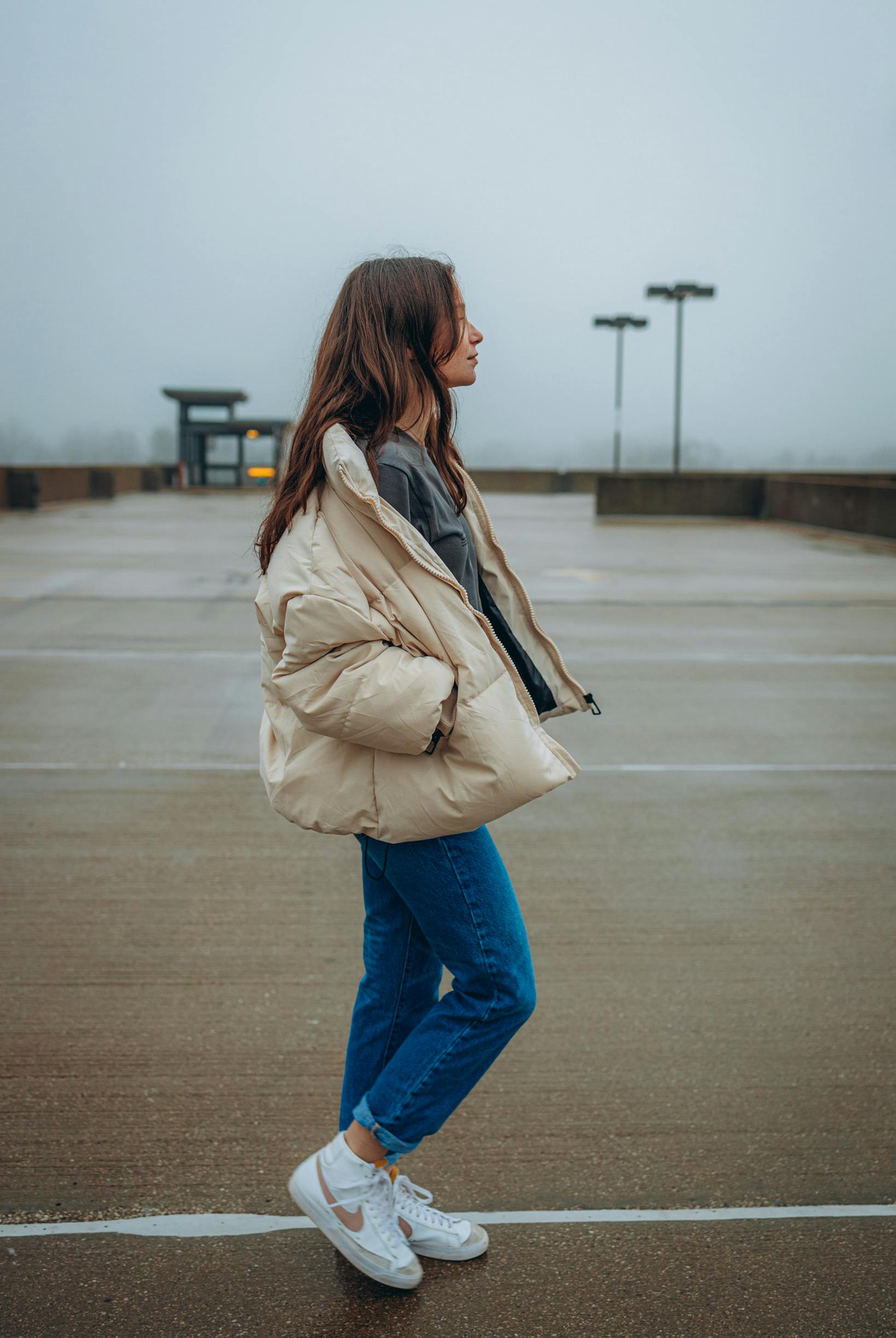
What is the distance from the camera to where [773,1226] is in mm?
2604

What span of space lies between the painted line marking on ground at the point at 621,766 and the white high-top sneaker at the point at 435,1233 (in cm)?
386

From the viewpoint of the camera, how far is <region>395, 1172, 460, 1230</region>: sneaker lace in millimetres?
2479

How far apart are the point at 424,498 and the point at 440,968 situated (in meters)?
0.93

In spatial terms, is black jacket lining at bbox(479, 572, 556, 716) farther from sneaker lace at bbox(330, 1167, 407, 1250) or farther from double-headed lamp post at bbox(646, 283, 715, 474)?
double-headed lamp post at bbox(646, 283, 715, 474)

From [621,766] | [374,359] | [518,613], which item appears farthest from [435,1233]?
[621,766]

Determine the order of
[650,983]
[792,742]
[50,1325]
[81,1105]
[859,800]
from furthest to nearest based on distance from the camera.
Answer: [792,742] → [859,800] → [650,983] → [81,1105] → [50,1325]

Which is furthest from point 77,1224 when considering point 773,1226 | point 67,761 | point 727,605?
point 727,605

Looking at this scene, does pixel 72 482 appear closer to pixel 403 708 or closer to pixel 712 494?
pixel 712 494

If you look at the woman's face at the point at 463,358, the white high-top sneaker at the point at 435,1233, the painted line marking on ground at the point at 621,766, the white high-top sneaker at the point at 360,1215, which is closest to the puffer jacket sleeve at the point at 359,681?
the woman's face at the point at 463,358

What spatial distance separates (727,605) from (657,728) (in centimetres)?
600

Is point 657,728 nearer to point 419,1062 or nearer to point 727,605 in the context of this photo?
point 419,1062

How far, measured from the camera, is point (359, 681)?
6.78 feet

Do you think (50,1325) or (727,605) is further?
(727,605)

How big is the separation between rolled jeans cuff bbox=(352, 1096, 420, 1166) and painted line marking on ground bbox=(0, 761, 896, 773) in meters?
3.92
